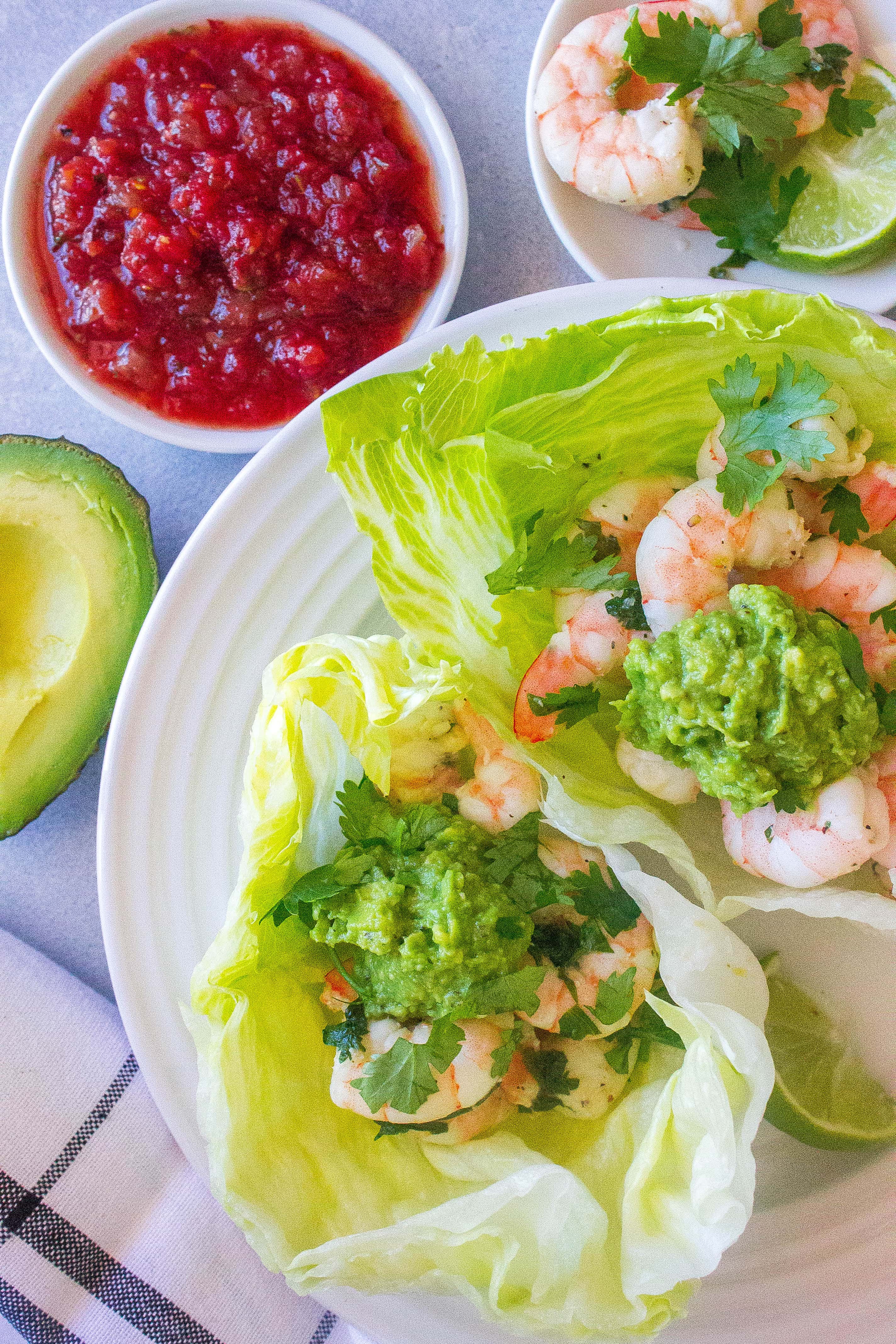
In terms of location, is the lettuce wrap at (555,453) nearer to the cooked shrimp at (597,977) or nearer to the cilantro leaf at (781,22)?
the cooked shrimp at (597,977)

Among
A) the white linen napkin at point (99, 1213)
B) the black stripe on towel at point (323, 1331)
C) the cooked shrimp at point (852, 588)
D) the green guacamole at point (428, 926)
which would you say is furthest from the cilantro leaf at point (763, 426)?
the black stripe on towel at point (323, 1331)

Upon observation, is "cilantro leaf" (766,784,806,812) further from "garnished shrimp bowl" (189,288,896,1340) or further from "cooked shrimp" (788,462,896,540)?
"cooked shrimp" (788,462,896,540)

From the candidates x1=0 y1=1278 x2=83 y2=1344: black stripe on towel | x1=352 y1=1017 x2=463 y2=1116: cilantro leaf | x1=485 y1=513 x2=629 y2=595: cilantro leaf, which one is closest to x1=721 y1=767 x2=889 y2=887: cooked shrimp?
x1=485 y1=513 x2=629 y2=595: cilantro leaf

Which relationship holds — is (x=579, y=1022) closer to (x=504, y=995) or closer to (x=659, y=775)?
(x=504, y=995)

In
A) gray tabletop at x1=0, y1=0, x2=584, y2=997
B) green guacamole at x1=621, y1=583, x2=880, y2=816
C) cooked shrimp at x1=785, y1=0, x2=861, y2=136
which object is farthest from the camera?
gray tabletop at x1=0, y1=0, x2=584, y2=997

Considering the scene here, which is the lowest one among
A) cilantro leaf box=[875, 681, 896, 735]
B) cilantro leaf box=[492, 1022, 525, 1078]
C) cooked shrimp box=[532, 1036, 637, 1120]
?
cooked shrimp box=[532, 1036, 637, 1120]
